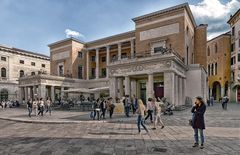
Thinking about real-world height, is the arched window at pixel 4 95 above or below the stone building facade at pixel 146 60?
below

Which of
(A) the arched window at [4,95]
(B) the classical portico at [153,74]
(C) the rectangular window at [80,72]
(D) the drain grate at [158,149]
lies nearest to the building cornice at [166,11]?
(B) the classical portico at [153,74]

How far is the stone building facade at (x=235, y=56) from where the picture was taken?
43.8m

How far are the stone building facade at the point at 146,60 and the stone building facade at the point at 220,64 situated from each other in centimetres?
1511

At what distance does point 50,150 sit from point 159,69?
1685 centimetres

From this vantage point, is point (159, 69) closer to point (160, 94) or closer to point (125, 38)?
point (160, 94)

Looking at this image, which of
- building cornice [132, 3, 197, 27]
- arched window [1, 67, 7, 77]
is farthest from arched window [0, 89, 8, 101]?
building cornice [132, 3, 197, 27]

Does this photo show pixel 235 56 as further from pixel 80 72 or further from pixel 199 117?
pixel 199 117

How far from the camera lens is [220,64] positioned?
4925 centimetres

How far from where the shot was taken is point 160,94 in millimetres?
27281

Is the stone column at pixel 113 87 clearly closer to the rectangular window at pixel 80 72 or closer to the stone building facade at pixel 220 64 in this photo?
the rectangular window at pixel 80 72

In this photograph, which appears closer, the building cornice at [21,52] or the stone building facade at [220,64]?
the stone building facade at [220,64]

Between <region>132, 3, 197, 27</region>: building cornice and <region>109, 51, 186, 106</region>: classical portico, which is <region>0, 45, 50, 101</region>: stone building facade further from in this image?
<region>109, 51, 186, 106</region>: classical portico

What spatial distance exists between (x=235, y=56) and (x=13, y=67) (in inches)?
2035

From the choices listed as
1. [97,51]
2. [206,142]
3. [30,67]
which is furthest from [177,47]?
[30,67]
